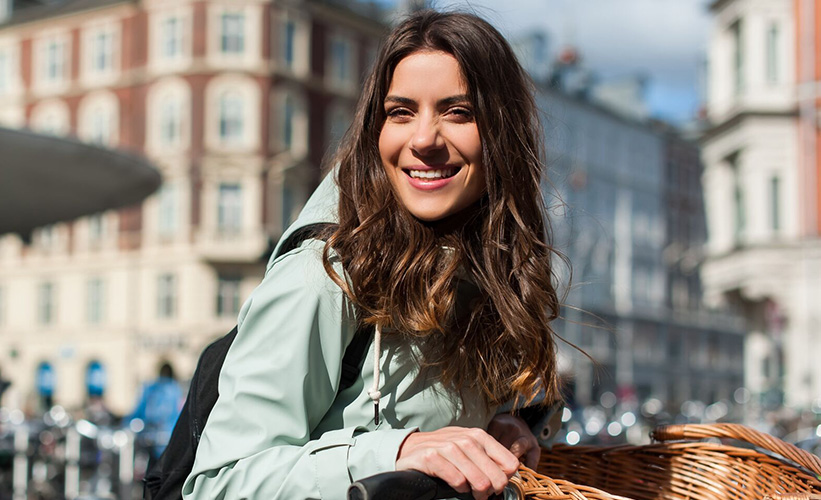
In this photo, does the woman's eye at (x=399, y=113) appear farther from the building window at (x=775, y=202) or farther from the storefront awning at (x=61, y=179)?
the building window at (x=775, y=202)

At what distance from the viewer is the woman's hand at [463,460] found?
5.35 ft

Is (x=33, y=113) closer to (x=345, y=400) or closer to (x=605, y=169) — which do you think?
(x=605, y=169)

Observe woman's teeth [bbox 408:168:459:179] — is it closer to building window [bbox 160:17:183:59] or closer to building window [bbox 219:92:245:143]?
building window [bbox 219:92:245:143]

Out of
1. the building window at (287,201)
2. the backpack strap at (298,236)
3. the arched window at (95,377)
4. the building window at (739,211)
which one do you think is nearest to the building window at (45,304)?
the arched window at (95,377)

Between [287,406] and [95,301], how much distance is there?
41.9m

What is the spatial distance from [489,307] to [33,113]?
46.0 meters

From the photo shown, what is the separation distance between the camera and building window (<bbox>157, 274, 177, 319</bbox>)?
40.0 m

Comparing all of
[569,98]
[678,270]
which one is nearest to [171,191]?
[569,98]

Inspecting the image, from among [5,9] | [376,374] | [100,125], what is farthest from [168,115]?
[376,374]

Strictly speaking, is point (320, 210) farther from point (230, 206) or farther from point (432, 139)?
point (230, 206)

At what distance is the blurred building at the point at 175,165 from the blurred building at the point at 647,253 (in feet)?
59.2

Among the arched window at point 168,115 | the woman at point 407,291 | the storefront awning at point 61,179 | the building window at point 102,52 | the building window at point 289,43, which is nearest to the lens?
the woman at point 407,291

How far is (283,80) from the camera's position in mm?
40969

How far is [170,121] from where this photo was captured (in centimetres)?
4072
